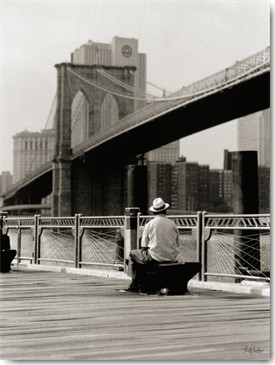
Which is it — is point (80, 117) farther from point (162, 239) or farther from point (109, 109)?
point (162, 239)

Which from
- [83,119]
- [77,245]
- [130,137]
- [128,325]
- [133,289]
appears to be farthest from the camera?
[83,119]

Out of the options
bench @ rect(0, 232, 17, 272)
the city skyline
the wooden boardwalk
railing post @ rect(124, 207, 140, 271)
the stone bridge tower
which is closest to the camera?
the wooden boardwalk

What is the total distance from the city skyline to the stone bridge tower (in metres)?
31.5

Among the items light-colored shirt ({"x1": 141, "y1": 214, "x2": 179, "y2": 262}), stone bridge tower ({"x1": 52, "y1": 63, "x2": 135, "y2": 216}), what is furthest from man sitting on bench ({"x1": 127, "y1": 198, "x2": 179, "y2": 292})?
stone bridge tower ({"x1": 52, "y1": 63, "x2": 135, "y2": 216})

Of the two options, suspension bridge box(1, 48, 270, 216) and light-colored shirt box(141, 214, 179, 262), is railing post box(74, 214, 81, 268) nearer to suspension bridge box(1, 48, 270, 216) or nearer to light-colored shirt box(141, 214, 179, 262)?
light-colored shirt box(141, 214, 179, 262)

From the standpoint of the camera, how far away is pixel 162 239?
21.7 feet

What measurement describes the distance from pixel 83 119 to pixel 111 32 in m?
52.6

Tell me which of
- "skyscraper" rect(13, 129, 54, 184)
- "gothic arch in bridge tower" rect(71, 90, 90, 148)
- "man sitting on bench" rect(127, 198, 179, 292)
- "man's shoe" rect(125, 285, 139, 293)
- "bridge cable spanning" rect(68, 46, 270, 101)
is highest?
"gothic arch in bridge tower" rect(71, 90, 90, 148)

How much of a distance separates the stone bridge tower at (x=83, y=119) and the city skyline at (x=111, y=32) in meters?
31.5

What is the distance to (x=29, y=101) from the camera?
5.96 m

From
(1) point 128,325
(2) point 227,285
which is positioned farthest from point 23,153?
(1) point 128,325

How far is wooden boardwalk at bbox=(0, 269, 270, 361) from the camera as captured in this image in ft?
12.6

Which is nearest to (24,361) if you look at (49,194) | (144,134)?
(144,134)

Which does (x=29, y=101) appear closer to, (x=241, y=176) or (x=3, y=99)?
(x=3, y=99)
